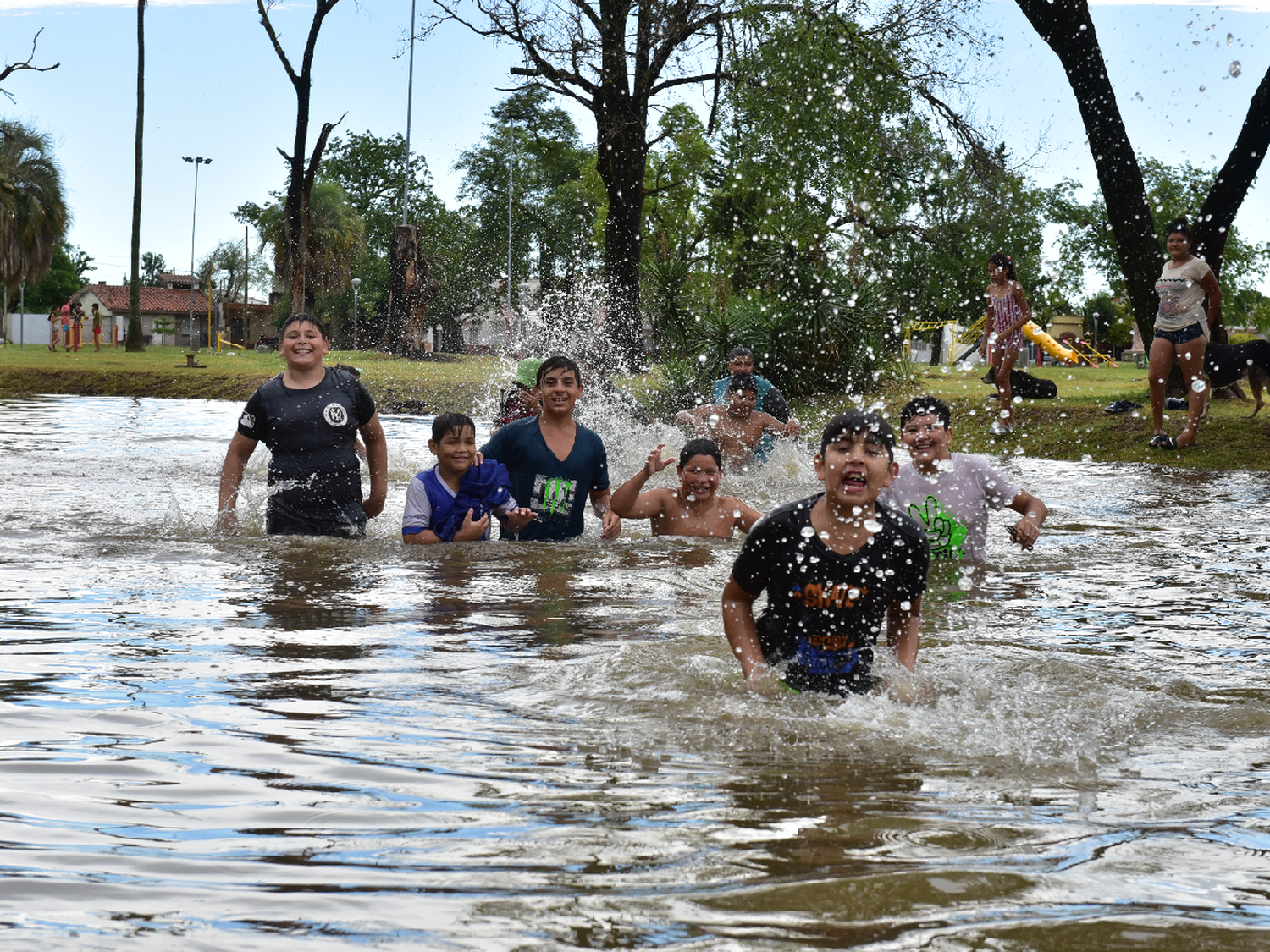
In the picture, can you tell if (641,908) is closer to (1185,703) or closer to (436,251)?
(1185,703)

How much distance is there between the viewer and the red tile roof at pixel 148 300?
120 m

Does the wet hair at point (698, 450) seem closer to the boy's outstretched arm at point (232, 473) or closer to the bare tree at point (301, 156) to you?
the boy's outstretched arm at point (232, 473)

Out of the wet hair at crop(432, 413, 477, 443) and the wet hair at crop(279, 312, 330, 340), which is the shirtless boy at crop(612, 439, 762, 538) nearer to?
the wet hair at crop(432, 413, 477, 443)

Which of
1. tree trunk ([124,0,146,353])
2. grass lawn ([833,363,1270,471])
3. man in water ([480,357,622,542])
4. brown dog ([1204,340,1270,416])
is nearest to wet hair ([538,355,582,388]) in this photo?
man in water ([480,357,622,542])

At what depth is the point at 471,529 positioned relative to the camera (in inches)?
318

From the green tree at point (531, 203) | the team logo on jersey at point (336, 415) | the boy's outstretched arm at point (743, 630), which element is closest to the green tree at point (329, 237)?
the green tree at point (531, 203)

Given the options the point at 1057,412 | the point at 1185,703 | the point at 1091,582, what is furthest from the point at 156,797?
the point at 1057,412

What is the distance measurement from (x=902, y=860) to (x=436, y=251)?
3015 inches

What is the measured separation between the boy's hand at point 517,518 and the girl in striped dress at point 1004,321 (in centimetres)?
942

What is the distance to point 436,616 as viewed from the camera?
6477 millimetres

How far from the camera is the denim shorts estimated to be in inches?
562

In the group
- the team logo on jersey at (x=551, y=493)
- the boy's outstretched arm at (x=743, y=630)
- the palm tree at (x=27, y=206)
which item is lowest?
the boy's outstretched arm at (x=743, y=630)

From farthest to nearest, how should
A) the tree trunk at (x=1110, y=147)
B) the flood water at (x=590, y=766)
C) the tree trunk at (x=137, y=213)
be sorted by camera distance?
1. the tree trunk at (x=137, y=213)
2. the tree trunk at (x=1110, y=147)
3. the flood water at (x=590, y=766)

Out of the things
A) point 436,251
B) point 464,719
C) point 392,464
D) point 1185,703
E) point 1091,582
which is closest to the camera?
point 464,719
